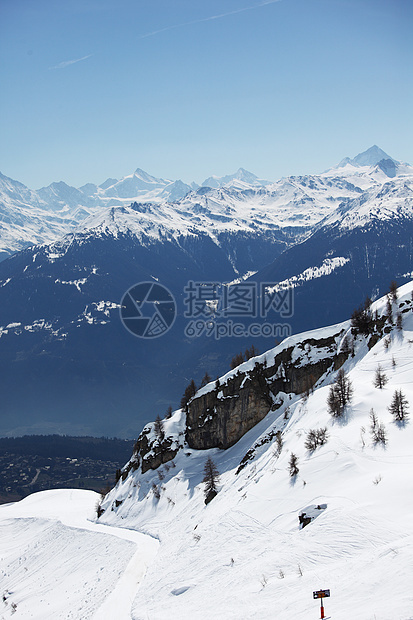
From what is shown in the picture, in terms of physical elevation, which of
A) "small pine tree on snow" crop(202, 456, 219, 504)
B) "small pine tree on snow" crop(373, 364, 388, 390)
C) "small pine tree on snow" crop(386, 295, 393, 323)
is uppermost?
"small pine tree on snow" crop(386, 295, 393, 323)

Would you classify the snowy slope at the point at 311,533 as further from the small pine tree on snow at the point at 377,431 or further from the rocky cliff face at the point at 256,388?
the rocky cliff face at the point at 256,388

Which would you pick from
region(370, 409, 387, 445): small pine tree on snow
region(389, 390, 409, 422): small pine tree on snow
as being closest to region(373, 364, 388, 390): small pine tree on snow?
region(389, 390, 409, 422): small pine tree on snow

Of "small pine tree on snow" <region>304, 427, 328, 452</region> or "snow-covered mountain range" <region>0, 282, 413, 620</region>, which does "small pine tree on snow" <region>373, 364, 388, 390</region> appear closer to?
"snow-covered mountain range" <region>0, 282, 413, 620</region>

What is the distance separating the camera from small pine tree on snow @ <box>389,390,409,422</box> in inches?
1755

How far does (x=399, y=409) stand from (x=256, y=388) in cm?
4399

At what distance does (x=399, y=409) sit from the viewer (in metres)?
44.8

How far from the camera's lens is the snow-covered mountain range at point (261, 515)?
27547 millimetres

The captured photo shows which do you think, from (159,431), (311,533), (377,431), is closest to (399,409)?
(377,431)

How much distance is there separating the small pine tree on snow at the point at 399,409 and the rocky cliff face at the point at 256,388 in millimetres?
35945

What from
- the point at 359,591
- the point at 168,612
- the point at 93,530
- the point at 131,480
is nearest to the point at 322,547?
the point at 359,591

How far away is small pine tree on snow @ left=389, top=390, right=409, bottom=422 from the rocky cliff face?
35945mm

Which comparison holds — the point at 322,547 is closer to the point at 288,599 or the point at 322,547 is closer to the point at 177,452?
the point at 288,599

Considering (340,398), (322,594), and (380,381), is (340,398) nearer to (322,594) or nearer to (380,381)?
(380,381)

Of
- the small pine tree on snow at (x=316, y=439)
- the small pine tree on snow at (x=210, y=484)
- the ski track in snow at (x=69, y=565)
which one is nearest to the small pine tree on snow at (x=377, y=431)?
the small pine tree on snow at (x=316, y=439)
